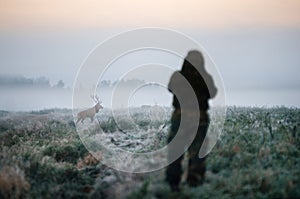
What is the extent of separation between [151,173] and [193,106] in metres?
2.24

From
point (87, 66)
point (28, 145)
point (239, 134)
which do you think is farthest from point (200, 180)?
point (28, 145)

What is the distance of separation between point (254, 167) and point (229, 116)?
5482 mm

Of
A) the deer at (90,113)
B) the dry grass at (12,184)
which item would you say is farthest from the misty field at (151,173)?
the deer at (90,113)

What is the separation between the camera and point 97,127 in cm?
1627

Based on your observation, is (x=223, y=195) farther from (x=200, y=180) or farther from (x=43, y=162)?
(x=43, y=162)

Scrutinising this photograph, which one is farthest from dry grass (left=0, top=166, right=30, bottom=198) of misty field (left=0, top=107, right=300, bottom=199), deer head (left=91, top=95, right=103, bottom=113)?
deer head (left=91, top=95, right=103, bottom=113)

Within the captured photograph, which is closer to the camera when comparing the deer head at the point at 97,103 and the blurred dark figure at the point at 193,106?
the blurred dark figure at the point at 193,106

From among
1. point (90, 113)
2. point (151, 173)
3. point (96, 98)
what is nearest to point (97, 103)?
point (96, 98)

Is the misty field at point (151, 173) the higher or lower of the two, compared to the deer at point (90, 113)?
lower

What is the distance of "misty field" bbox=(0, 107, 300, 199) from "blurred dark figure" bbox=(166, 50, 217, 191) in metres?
0.26

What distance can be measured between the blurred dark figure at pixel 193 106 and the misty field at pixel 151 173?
26 centimetres

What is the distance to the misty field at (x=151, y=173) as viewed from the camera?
9.57 m

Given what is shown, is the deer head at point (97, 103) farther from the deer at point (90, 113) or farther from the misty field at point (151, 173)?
the misty field at point (151, 173)

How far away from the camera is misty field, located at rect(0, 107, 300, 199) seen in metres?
9.57
